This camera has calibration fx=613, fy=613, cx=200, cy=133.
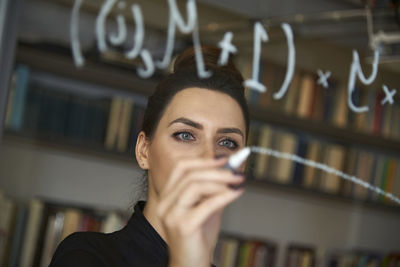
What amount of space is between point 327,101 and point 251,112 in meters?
0.21

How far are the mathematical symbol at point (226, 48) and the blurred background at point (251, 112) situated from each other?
0.7 inches

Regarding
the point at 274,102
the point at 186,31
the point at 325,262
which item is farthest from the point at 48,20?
the point at 325,262

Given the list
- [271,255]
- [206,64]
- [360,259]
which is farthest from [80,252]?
[271,255]

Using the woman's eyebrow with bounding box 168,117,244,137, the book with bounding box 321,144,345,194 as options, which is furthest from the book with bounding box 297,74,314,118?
the woman's eyebrow with bounding box 168,117,244,137

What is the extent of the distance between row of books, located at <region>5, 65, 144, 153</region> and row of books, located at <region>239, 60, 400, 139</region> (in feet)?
1.44

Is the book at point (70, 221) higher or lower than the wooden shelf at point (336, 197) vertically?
lower

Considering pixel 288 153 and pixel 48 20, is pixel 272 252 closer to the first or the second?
pixel 288 153

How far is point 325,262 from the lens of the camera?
6.41ft

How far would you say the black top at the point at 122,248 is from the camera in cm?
80

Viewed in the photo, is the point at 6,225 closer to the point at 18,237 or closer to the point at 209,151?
the point at 18,237

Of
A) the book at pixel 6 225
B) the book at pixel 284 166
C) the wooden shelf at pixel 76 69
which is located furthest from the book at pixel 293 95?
the book at pixel 6 225

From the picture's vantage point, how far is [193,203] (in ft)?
1.89

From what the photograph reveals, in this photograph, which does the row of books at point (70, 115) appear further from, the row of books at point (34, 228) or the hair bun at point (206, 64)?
the hair bun at point (206, 64)

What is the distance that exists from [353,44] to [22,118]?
87cm
